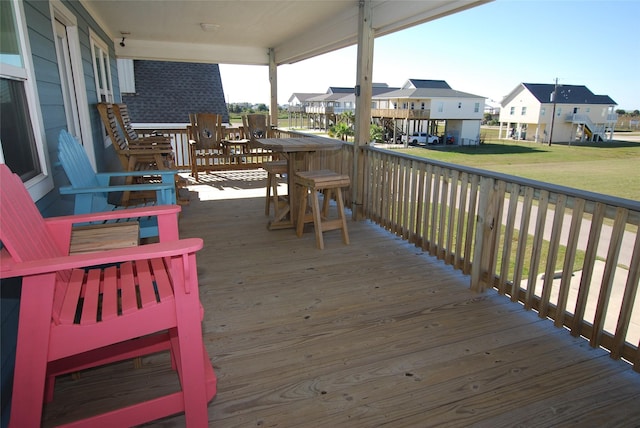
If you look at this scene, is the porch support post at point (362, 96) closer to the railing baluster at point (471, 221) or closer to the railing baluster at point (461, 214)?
the railing baluster at point (461, 214)

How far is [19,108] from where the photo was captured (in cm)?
216

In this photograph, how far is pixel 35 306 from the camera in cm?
115

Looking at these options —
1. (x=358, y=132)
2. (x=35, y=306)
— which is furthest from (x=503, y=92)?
(x=35, y=306)

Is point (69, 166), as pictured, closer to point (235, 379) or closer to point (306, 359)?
point (235, 379)

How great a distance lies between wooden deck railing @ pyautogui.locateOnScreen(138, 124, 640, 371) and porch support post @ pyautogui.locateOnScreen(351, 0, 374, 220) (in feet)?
0.30

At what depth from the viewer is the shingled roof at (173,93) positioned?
38.6ft

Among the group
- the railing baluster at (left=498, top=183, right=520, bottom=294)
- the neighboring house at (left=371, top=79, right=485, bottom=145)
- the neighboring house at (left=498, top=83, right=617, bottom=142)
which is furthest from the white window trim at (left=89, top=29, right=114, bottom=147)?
the neighboring house at (left=371, top=79, right=485, bottom=145)

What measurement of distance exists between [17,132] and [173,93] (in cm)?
1095

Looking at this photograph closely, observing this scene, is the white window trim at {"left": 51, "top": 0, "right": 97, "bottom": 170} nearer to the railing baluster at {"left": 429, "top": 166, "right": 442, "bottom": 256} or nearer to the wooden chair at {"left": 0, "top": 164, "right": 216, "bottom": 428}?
the wooden chair at {"left": 0, "top": 164, "right": 216, "bottom": 428}

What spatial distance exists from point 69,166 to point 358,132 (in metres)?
2.85

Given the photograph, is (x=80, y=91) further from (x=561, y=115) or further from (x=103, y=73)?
(x=561, y=115)

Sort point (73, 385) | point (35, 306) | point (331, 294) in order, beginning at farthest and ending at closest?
point (331, 294)
point (73, 385)
point (35, 306)

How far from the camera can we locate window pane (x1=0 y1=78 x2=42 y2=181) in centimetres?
194

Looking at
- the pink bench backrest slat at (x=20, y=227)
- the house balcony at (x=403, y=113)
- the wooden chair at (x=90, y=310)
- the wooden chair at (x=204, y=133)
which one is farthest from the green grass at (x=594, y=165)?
the house balcony at (x=403, y=113)
